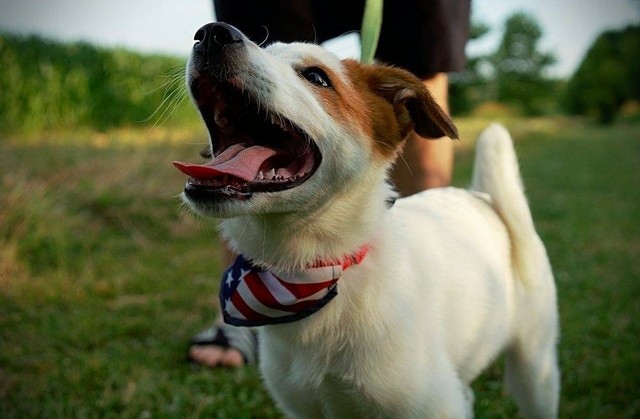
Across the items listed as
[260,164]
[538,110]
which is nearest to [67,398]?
[260,164]

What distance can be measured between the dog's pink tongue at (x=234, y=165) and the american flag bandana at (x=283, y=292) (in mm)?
405

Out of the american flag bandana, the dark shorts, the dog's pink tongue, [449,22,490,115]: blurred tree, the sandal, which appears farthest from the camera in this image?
[449,22,490,115]: blurred tree

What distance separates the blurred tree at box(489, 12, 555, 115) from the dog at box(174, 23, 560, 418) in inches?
1967

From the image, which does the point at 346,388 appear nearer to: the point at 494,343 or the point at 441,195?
the point at 494,343

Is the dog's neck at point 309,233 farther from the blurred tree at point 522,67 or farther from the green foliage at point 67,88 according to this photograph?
the blurred tree at point 522,67

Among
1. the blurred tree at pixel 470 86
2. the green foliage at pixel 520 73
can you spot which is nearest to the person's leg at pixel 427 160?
the blurred tree at pixel 470 86

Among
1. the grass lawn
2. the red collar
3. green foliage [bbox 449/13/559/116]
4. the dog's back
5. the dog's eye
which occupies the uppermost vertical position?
the dog's eye

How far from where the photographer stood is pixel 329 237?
1.95 m

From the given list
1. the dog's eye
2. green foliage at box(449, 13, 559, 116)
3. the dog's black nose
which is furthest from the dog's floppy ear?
Result: green foliage at box(449, 13, 559, 116)

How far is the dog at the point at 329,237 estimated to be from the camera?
170 cm

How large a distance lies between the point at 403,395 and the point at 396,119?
0.94m

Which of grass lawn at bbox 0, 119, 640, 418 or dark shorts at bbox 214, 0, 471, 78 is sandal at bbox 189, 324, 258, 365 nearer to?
grass lawn at bbox 0, 119, 640, 418

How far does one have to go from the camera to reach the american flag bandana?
1.88m

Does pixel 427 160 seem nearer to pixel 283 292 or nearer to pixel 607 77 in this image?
pixel 283 292
